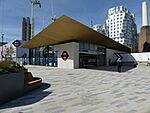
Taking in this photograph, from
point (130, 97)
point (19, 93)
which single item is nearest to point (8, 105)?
point (19, 93)

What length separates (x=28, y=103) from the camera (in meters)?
7.71

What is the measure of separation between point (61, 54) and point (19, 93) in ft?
74.6

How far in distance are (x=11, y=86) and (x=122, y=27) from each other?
107953mm

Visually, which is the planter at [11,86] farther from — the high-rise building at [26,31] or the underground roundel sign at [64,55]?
the high-rise building at [26,31]

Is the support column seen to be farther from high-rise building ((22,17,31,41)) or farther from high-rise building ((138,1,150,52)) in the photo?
high-rise building ((22,17,31,41))

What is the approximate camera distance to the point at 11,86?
8.02 metres

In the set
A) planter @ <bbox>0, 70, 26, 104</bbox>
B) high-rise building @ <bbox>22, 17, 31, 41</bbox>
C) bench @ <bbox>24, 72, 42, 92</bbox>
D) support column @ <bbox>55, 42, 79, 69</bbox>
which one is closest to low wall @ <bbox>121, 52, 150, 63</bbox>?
support column @ <bbox>55, 42, 79, 69</bbox>

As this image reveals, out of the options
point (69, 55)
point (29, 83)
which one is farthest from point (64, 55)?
point (29, 83)

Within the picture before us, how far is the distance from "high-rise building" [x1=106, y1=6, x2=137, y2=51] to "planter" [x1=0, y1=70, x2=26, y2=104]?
314 ft

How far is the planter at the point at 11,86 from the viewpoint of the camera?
7.42 metres

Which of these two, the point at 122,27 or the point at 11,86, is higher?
the point at 122,27

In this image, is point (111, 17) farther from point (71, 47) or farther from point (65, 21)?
Result: point (65, 21)

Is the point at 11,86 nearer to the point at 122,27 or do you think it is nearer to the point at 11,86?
the point at 11,86

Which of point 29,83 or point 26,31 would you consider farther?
point 26,31
